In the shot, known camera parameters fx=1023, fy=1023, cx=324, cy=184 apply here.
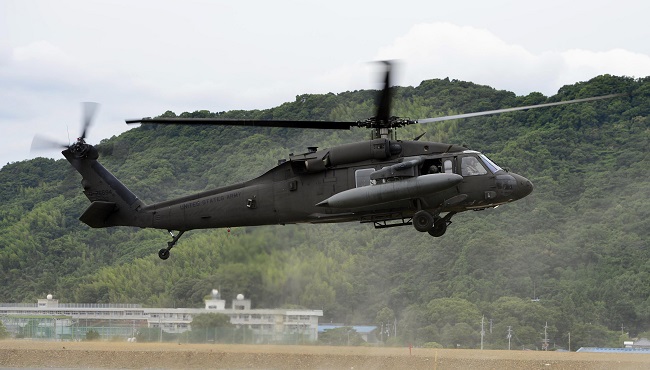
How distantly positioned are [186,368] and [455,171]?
13.0 meters

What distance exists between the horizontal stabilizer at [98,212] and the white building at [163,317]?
13.1 feet

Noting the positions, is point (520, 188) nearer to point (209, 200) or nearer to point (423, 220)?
point (423, 220)

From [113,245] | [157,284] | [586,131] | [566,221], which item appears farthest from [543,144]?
[157,284]

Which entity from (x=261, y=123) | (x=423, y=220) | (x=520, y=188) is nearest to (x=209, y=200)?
(x=261, y=123)

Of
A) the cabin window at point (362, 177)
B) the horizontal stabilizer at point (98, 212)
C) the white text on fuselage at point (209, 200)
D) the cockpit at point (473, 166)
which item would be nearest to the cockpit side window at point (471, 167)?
the cockpit at point (473, 166)

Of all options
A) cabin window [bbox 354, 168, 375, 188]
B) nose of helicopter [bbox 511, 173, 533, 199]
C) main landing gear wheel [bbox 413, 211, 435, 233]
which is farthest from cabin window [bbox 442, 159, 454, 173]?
cabin window [bbox 354, 168, 375, 188]

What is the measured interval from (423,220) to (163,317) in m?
14.3

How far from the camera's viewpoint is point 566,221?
2601 inches

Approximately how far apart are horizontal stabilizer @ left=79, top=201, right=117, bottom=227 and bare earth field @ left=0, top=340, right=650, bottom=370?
20.5ft

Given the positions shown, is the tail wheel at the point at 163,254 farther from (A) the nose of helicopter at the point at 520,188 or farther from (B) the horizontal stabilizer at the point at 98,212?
(A) the nose of helicopter at the point at 520,188

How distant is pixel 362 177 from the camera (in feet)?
80.3

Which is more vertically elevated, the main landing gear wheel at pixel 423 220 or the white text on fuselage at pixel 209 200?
the white text on fuselage at pixel 209 200

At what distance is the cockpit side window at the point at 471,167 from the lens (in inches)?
944

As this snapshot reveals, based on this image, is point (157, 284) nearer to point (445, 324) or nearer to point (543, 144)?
point (445, 324)
